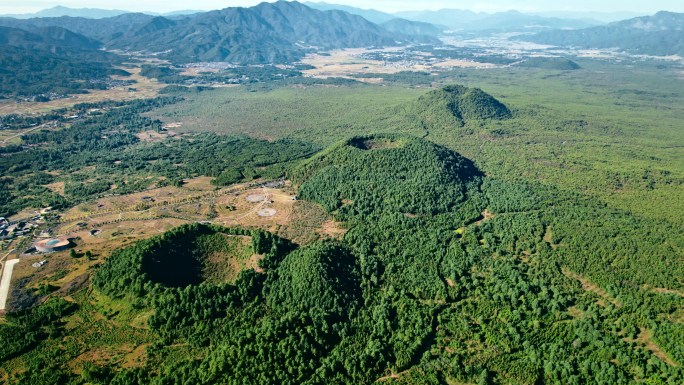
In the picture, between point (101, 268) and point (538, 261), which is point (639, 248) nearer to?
point (538, 261)

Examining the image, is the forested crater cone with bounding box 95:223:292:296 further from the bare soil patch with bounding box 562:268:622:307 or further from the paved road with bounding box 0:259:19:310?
the bare soil patch with bounding box 562:268:622:307

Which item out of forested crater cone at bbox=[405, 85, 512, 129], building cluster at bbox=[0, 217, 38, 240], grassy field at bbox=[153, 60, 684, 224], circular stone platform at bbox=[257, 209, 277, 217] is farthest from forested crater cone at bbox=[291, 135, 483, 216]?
building cluster at bbox=[0, 217, 38, 240]

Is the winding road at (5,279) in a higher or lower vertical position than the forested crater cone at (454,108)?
lower

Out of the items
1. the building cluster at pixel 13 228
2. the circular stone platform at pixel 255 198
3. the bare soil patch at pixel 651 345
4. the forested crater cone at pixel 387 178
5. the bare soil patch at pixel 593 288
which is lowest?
the bare soil patch at pixel 651 345

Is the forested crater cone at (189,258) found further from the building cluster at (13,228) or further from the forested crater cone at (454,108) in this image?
the forested crater cone at (454,108)

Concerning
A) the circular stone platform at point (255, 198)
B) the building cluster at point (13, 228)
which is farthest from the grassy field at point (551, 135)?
the building cluster at point (13, 228)

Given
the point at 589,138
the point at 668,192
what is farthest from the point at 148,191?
the point at 589,138
